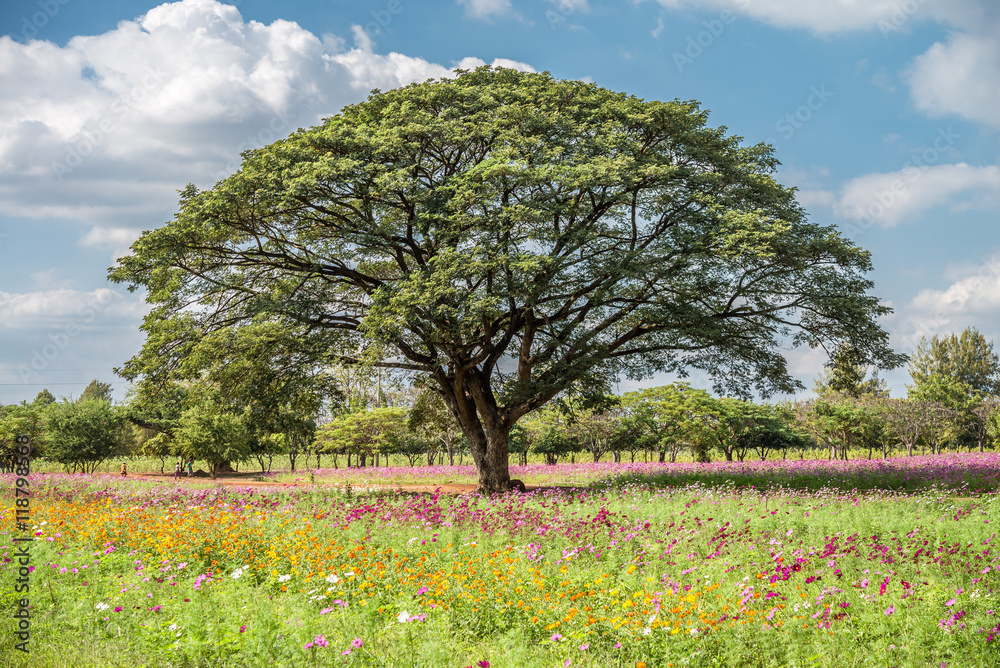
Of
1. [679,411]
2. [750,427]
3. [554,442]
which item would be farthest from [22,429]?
[750,427]

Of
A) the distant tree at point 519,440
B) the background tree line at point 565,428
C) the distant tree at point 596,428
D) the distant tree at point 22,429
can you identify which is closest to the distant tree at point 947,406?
the background tree line at point 565,428

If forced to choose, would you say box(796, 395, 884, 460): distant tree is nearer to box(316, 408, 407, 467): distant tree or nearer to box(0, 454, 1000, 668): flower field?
box(316, 408, 407, 467): distant tree

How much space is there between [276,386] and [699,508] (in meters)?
12.8

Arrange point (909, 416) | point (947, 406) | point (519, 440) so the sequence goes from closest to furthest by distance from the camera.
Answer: point (909, 416), point (519, 440), point (947, 406)

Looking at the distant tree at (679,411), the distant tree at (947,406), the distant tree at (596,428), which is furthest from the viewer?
the distant tree at (947,406)

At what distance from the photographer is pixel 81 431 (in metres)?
41.4

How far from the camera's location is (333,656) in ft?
18.4

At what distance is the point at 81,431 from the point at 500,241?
38046 mm

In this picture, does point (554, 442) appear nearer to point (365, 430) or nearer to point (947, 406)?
point (365, 430)

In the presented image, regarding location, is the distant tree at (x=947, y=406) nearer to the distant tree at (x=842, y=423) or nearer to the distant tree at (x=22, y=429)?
the distant tree at (x=842, y=423)

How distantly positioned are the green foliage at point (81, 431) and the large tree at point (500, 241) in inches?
1151

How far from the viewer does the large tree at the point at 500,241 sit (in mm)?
15258

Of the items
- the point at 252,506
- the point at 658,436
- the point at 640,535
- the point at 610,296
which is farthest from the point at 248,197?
the point at 658,436

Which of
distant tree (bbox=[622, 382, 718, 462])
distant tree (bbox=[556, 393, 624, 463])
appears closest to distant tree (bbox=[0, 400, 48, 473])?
distant tree (bbox=[556, 393, 624, 463])
